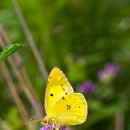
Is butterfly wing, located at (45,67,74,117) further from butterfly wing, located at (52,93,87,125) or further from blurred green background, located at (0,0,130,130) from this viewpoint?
blurred green background, located at (0,0,130,130)

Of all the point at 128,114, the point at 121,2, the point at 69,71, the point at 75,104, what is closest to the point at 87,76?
the point at 69,71

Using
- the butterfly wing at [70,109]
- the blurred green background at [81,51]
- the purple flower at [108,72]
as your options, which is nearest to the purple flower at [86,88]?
the blurred green background at [81,51]

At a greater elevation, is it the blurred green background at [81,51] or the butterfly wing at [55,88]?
the butterfly wing at [55,88]

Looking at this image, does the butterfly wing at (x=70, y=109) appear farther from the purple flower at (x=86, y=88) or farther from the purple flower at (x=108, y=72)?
the purple flower at (x=108, y=72)

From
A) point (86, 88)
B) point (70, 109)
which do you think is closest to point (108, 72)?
point (86, 88)

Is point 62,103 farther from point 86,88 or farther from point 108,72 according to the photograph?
point 108,72

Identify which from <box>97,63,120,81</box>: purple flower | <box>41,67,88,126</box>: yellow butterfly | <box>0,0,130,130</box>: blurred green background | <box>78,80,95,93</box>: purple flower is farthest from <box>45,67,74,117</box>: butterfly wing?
<box>97,63,120,81</box>: purple flower
